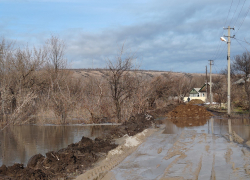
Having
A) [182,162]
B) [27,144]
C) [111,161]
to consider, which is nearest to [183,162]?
[182,162]

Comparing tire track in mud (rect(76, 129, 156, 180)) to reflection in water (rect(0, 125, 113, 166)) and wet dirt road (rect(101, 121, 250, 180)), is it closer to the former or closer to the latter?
wet dirt road (rect(101, 121, 250, 180))

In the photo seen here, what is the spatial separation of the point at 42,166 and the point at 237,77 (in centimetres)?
5162

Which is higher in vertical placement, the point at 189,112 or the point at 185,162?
the point at 189,112

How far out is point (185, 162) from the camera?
9430 millimetres

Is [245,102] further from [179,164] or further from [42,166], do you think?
[42,166]

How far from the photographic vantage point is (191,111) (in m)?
32.6

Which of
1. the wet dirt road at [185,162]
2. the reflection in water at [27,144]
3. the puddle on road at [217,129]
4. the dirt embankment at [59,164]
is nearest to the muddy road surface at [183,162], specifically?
the wet dirt road at [185,162]

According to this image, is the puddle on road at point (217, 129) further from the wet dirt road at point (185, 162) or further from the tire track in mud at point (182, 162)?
the tire track in mud at point (182, 162)

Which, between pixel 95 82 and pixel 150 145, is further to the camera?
pixel 95 82

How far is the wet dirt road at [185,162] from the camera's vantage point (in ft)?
25.9

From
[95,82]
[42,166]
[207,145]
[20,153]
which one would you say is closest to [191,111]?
[95,82]

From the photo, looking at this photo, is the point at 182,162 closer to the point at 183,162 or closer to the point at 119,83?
the point at 183,162

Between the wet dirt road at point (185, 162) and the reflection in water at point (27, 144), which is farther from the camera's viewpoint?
the reflection in water at point (27, 144)

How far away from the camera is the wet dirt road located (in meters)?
7.90
